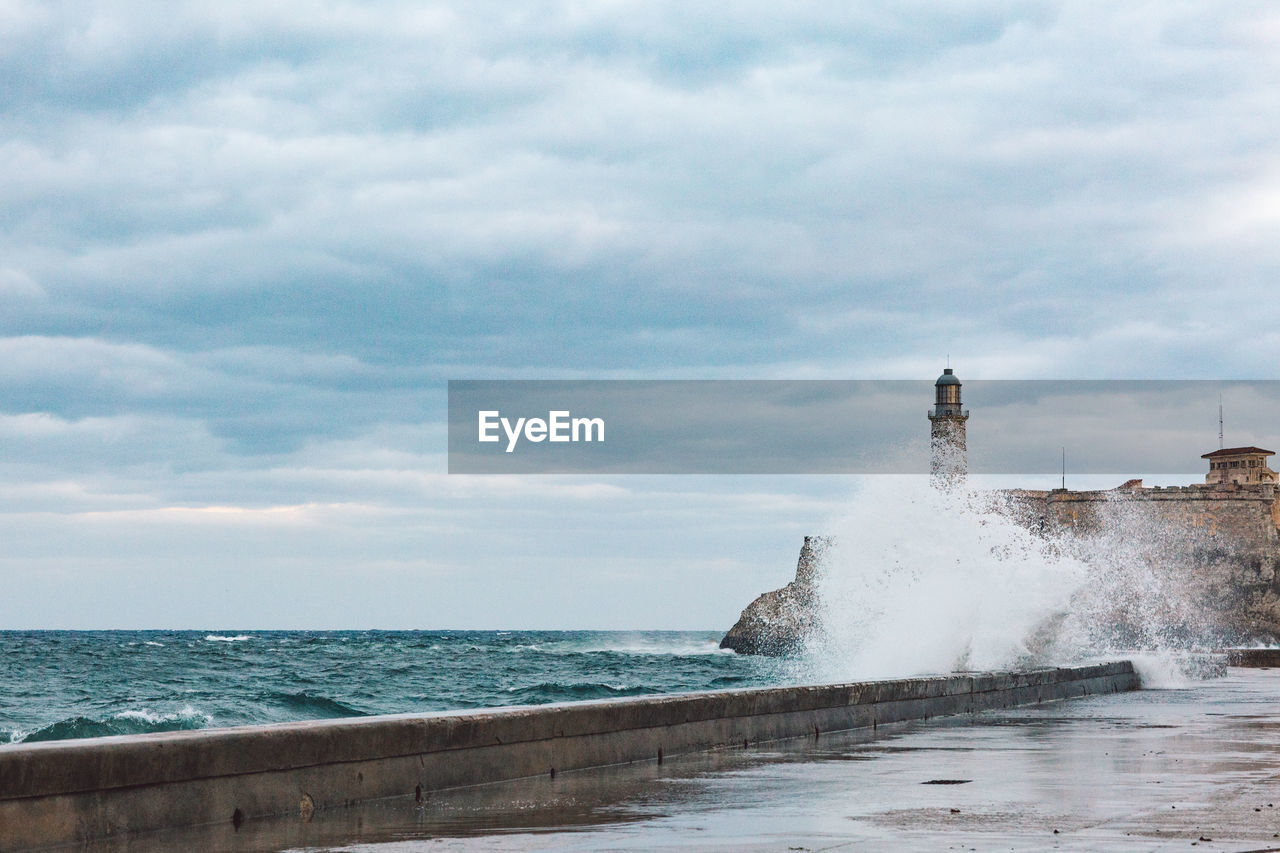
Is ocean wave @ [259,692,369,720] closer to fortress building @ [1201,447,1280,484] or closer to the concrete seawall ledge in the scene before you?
the concrete seawall ledge

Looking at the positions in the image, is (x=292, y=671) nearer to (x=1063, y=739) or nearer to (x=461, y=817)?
(x=1063, y=739)

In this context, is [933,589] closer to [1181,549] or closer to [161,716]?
[161,716]

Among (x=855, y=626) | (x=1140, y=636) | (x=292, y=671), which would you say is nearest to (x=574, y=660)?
(x=292, y=671)

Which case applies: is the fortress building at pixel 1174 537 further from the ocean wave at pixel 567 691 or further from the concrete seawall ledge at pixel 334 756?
the concrete seawall ledge at pixel 334 756

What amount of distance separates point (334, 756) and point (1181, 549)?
3550 inches

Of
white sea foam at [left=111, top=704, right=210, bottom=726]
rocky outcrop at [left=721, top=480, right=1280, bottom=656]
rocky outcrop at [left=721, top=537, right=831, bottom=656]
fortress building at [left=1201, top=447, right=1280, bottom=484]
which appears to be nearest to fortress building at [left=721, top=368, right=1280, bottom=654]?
rocky outcrop at [left=721, top=480, right=1280, bottom=656]

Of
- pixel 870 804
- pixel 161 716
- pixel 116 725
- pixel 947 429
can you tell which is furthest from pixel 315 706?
pixel 947 429

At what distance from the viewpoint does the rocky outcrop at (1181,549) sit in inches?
3440

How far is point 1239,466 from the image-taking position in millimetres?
107375

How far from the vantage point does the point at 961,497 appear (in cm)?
2984

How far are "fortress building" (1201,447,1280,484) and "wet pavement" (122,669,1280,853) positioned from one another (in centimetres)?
10096

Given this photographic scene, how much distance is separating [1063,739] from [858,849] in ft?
21.0

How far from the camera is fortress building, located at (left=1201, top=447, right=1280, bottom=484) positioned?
345 ft

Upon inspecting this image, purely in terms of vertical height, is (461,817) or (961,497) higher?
(961,497)
